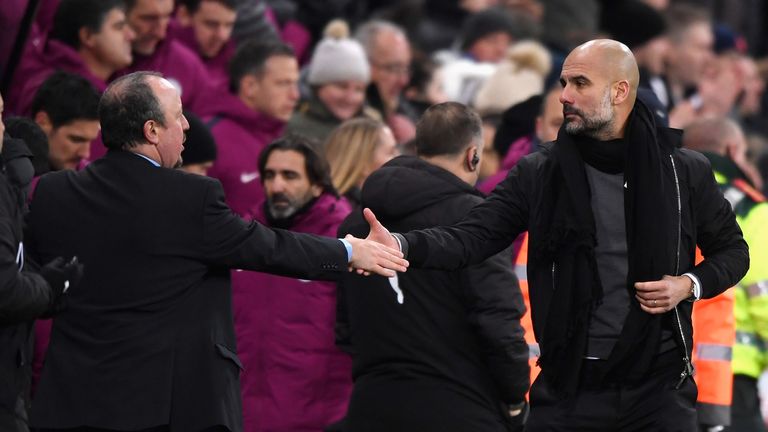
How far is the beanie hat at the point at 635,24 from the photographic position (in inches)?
581

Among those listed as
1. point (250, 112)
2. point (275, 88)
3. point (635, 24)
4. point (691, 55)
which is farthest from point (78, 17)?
point (691, 55)

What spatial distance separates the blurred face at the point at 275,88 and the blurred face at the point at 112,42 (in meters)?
1.08

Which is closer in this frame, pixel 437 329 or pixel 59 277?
pixel 59 277

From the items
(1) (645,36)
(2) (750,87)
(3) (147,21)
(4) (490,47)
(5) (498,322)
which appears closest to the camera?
(5) (498,322)

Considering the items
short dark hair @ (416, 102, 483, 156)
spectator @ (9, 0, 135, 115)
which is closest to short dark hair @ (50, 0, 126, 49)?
spectator @ (9, 0, 135, 115)

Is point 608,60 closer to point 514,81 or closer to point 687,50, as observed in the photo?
point 514,81

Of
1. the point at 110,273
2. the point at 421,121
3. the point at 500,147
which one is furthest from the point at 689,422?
the point at 500,147

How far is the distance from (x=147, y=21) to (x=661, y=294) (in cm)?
479

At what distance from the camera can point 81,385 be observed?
19.5 feet

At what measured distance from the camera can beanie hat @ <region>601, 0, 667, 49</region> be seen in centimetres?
1475

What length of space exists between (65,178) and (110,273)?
0.44 metres

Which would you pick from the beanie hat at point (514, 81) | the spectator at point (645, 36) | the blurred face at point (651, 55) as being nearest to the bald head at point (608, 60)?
the beanie hat at point (514, 81)

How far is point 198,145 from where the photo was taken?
8.58 metres

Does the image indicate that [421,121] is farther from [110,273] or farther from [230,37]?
[230,37]
